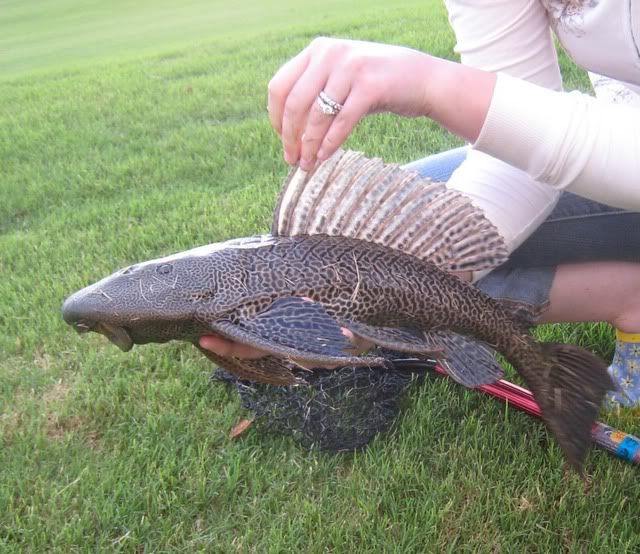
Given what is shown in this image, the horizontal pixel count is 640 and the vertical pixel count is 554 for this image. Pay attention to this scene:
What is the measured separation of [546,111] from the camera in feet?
4.59

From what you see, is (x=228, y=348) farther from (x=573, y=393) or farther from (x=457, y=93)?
(x=573, y=393)

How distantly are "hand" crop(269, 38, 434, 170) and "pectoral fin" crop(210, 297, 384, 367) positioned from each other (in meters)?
0.33

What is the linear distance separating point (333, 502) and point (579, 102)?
1.27 m

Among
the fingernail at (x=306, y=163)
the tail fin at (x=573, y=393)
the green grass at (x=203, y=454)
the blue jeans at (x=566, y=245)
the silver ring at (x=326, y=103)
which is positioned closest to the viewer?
the silver ring at (x=326, y=103)

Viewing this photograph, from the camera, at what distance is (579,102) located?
4.76 feet

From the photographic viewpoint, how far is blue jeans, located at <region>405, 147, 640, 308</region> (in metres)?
2.24

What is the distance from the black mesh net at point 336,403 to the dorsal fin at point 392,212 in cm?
71

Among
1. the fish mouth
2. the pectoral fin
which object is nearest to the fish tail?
the pectoral fin

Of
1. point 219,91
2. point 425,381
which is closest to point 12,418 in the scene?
point 425,381

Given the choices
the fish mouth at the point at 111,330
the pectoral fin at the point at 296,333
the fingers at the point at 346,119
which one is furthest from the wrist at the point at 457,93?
the fish mouth at the point at 111,330

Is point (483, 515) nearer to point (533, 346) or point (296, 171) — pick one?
point (533, 346)

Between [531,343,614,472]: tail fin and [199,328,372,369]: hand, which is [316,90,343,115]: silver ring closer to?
[199,328,372,369]: hand

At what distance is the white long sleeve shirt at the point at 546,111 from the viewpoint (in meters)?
1.41

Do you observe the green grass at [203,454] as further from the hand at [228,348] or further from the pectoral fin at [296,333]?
the pectoral fin at [296,333]
